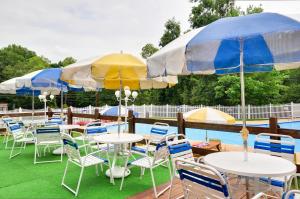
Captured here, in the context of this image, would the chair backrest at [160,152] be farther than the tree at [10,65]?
No

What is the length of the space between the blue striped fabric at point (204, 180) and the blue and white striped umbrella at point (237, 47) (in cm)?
91

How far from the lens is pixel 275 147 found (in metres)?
3.26

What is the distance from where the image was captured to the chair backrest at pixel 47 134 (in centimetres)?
557

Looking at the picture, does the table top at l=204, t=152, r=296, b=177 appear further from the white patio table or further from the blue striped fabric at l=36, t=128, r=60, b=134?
the blue striped fabric at l=36, t=128, r=60, b=134

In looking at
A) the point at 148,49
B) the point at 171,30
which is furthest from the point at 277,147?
the point at 148,49

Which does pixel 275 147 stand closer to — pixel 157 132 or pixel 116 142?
pixel 116 142

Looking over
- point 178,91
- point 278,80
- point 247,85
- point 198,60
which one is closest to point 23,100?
point 178,91

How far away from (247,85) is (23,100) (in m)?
23.1

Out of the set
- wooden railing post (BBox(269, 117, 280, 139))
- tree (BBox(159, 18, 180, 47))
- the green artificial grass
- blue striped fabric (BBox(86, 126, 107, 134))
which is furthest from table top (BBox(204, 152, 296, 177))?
tree (BBox(159, 18, 180, 47))

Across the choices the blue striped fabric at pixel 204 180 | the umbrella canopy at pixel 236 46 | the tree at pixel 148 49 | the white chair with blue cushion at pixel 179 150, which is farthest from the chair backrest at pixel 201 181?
the tree at pixel 148 49

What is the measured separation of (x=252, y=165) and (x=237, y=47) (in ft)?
4.35

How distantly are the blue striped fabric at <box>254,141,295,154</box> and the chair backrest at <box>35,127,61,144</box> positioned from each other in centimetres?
441

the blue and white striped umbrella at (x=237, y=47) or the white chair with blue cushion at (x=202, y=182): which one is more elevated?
the blue and white striped umbrella at (x=237, y=47)

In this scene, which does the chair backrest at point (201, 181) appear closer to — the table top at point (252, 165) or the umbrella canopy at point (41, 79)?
the table top at point (252, 165)
